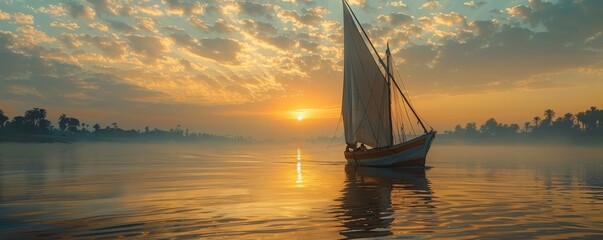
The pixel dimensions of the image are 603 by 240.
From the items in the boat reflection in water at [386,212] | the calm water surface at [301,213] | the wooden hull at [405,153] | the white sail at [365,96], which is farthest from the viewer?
the white sail at [365,96]

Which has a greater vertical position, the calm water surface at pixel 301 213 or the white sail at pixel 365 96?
the white sail at pixel 365 96

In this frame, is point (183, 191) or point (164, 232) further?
point (183, 191)

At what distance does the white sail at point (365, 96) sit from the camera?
52719 millimetres

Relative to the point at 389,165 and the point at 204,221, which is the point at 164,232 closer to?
the point at 204,221

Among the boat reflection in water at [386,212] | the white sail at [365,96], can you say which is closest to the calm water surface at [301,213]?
the boat reflection in water at [386,212]

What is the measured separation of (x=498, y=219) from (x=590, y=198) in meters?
10.7

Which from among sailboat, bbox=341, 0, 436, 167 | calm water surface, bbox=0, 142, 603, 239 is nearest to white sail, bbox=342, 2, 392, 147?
sailboat, bbox=341, 0, 436, 167

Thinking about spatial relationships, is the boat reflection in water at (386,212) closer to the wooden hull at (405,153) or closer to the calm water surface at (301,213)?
the calm water surface at (301,213)

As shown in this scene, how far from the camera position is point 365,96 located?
53281mm

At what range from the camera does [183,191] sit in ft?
89.8

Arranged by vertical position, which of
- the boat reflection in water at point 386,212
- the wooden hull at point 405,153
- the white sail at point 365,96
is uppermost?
the white sail at point 365,96

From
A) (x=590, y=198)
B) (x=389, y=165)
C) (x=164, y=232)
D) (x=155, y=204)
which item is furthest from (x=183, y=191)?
(x=389, y=165)

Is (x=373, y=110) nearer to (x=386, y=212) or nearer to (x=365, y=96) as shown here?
(x=365, y=96)

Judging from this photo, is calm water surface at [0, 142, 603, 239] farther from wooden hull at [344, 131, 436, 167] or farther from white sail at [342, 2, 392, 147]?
white sail at [342, 2, 392, 147]
